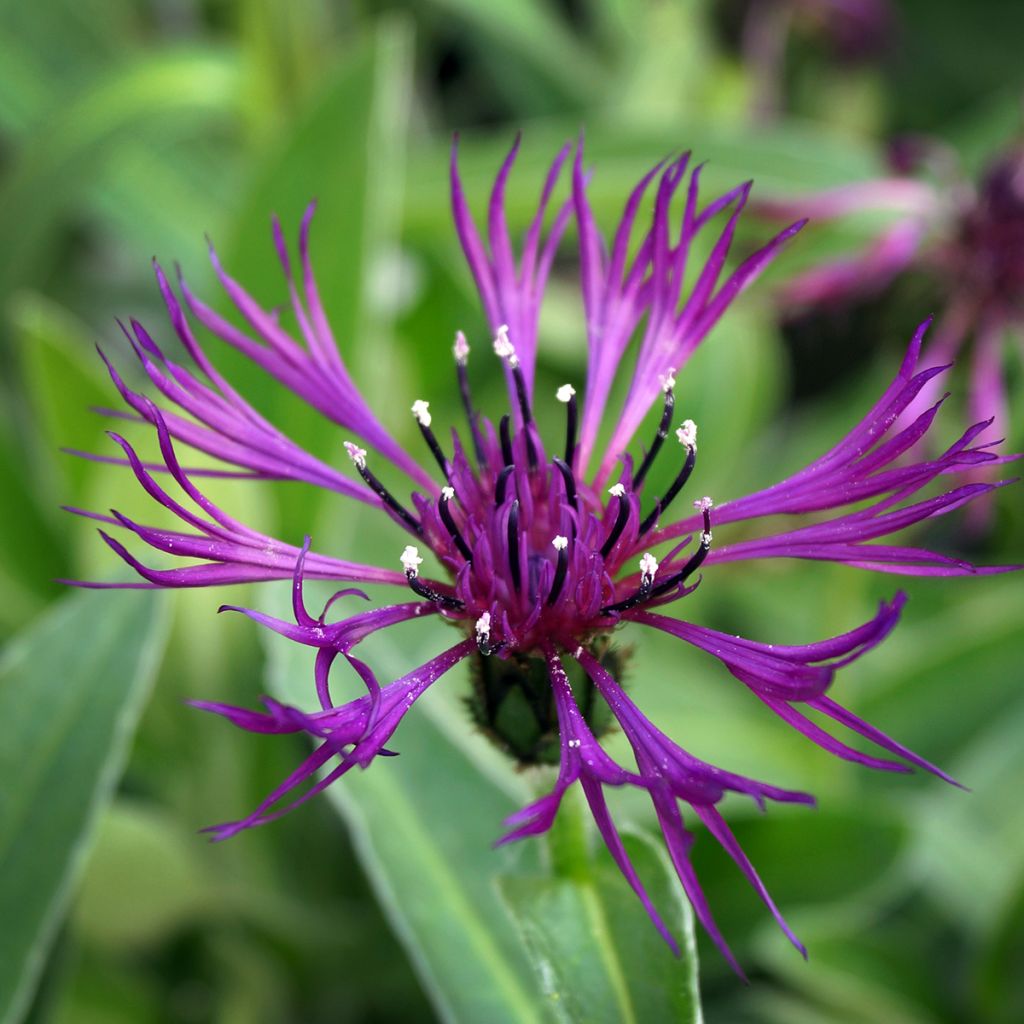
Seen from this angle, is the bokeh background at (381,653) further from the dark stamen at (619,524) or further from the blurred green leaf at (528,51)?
the dark stamen at (619,524)

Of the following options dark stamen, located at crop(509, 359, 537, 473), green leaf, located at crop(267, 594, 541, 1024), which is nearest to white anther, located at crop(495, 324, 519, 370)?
dark stamen, located at crop(509, 359, 537, 473)

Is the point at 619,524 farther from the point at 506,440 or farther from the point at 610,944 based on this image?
the point at 610,944

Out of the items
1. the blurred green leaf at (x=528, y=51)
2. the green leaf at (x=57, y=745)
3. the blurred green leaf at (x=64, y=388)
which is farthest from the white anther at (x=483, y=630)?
the blurred green leaf at (x=528, y=51)

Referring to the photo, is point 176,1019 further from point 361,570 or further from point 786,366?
point 786,366

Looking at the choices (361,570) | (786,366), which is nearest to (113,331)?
(786,366)

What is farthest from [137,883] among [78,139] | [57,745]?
[78,139]

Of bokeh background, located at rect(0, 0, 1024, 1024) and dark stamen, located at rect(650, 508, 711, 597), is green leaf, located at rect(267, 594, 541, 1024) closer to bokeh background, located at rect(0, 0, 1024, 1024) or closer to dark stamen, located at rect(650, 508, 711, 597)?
bokeh background, located at rect(0, 0, 1024, 1024)
